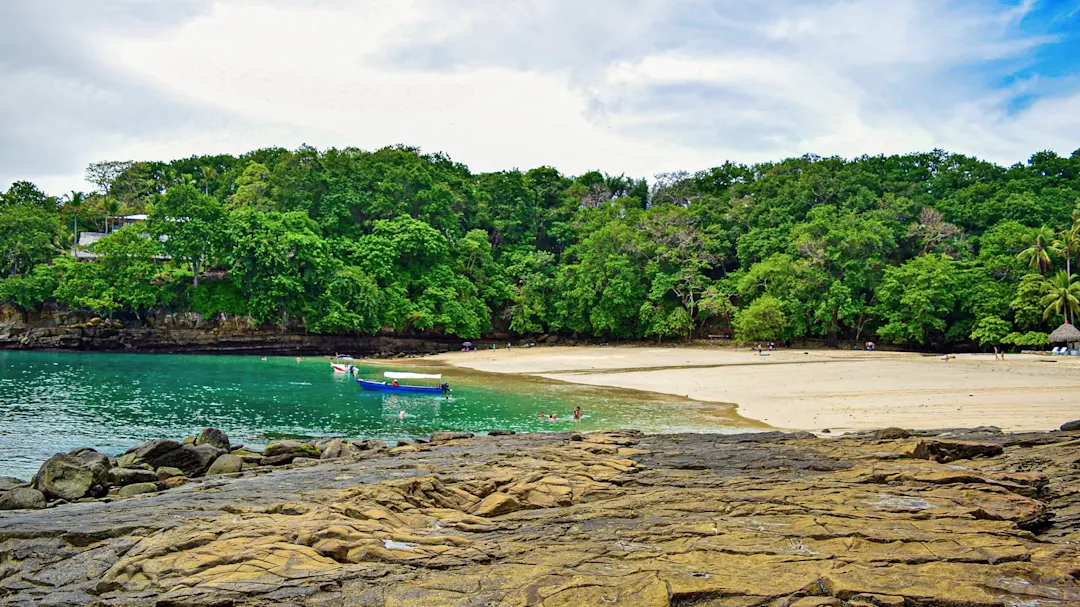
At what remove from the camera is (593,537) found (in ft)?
31.1

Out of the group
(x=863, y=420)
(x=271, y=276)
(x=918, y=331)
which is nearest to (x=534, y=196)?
(x=271, y=276)

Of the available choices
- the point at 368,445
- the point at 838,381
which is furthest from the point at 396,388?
the point at 838,381

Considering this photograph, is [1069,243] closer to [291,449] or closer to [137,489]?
[291,449]

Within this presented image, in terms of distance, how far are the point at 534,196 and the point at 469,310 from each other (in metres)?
17.1

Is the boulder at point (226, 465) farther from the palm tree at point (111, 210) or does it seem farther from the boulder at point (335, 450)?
the palm tree at point (111, 210)

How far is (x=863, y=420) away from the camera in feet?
81.4

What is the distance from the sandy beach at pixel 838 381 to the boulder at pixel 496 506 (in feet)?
47.4

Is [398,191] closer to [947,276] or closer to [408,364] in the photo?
[408,364]

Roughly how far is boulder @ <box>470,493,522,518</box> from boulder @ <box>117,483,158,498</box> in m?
7.45

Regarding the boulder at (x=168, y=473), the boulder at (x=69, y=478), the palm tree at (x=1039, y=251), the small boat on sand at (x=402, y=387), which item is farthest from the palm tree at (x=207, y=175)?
the palm tree at (x=1039, y=251)

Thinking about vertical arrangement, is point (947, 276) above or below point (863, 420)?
above

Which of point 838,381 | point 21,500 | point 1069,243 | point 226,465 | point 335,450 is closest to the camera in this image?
point 21,500

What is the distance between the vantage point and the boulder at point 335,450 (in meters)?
19.0

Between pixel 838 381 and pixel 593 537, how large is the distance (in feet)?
97.0
